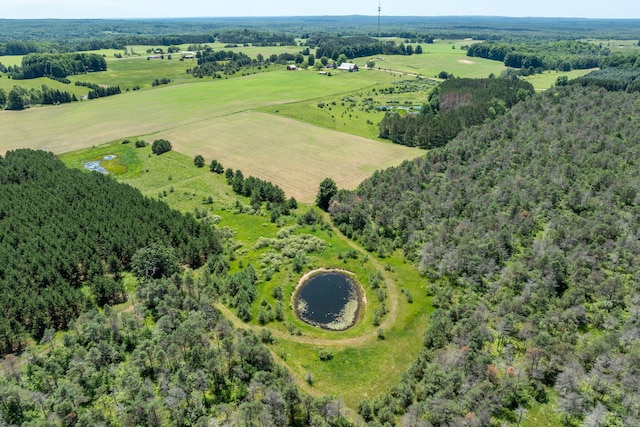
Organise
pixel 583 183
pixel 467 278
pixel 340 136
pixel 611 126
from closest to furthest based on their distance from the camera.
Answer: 1. pixel 467 278
2. pixel 583 183
3. pixel 611 126
4. pixel 340 136

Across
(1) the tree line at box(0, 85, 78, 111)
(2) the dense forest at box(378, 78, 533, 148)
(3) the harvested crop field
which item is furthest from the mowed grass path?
(2) the dense forest at box(378, 78, 533, 148)

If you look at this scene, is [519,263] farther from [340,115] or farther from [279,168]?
[340,115]

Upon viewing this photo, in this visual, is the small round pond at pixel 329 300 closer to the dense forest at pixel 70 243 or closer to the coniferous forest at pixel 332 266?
the coniferous forest at pixel 332 266

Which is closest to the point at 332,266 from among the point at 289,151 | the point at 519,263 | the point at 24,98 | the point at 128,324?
the point at 519,263

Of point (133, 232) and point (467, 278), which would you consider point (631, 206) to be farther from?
point (133, 232)

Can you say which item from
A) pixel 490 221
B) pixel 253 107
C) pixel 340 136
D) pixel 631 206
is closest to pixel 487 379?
pixel 490 221
